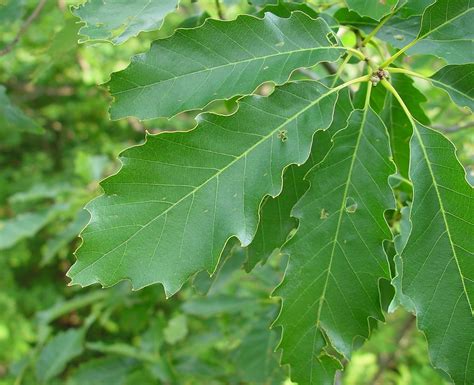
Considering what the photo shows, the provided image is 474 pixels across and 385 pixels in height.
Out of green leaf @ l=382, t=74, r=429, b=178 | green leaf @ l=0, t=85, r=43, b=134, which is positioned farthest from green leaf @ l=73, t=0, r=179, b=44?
green leaf @ l=0, t=85, r=43, b=134

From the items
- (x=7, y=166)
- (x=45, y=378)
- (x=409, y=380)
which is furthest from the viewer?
(x=7, y=166)

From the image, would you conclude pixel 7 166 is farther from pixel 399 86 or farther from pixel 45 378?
pixel 399 86

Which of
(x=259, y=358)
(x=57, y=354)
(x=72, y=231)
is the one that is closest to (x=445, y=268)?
(x=259, y=358)

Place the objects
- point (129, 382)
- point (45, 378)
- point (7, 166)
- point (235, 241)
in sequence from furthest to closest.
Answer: point (7, 166) → point (45, 378) → point (129, 382) → point (235, 241)

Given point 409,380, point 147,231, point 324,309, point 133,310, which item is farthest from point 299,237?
point 409,380

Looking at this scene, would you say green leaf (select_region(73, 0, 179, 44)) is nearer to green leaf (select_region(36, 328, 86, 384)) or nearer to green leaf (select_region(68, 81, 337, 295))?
green leaf (select_region(68, 81, 337, 295))

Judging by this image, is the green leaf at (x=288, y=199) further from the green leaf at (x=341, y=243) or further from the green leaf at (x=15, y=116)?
the green leaf at (x=15, y=116)

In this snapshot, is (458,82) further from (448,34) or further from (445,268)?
(445,268)
